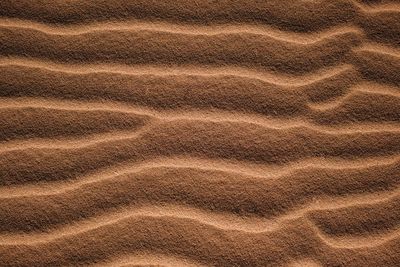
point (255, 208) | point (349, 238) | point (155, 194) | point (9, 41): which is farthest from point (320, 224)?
point (9, 41)

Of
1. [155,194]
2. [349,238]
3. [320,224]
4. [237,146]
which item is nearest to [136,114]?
[155,194]

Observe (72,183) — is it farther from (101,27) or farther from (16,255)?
(101,27)

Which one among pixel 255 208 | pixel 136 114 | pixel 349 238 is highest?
pixel 136 114

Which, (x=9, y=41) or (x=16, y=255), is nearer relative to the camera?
(x=16, y=255)

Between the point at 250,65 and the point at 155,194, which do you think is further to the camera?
the point at 250,65

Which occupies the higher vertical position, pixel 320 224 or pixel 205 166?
pixel 205 166

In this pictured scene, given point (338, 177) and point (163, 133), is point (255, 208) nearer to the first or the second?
point (338, 177)
